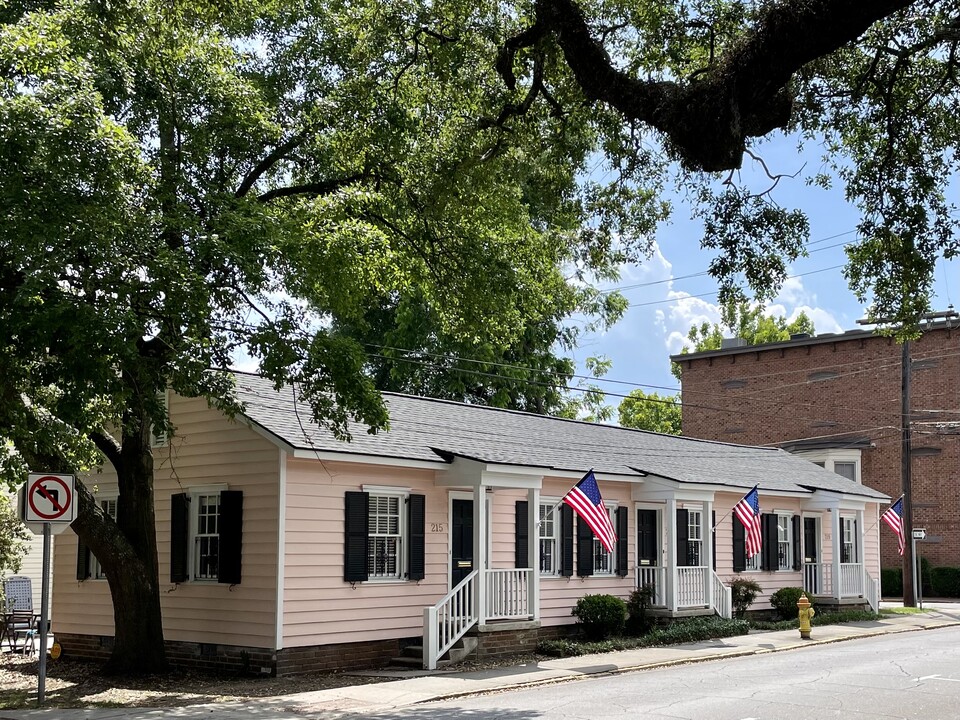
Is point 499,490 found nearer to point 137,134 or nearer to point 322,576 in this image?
point 322,576

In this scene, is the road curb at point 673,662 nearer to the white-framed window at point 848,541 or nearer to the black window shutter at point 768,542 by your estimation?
the black window shutter at point 768,542

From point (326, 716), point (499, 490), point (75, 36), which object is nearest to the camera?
point (326, 716)

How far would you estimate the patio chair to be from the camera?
22.9 m

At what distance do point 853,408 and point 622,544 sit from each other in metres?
24.1

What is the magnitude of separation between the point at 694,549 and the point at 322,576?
11543 millimetres

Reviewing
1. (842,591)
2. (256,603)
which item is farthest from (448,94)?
(842,591)

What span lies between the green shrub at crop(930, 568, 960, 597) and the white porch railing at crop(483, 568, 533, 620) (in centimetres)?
2574

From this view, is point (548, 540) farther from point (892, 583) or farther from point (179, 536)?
point (892, 583)

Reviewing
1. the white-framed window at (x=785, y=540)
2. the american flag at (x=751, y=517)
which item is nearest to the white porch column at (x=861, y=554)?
the white-framed window at (x=785, y=540)

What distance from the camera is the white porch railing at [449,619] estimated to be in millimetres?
A: 18719

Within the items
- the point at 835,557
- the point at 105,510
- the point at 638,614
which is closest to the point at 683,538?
the point at 638,614

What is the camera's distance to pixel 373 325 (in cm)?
4203

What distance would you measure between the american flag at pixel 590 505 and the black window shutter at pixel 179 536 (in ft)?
23.6

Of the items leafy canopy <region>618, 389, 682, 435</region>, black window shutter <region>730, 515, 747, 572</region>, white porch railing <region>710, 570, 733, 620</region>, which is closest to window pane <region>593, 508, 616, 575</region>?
white porch railing <region>710, 570, 733, 620</region>
